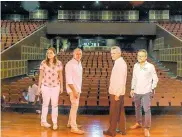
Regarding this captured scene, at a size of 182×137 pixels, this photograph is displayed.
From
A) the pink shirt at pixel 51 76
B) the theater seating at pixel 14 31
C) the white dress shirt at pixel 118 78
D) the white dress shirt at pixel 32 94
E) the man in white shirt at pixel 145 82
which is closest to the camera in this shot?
the white dress shirt at pixel 118 78

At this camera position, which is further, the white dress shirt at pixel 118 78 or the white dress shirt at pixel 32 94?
the white dress shirt at pixel 32 94

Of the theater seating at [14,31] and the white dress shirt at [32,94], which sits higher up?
the theater seating at [14,31]

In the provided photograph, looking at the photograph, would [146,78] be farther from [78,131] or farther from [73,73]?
[78,131]

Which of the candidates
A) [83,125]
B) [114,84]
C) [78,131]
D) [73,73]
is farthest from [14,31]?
[114,84]

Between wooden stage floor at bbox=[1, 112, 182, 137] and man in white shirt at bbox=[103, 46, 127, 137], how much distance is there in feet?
0.47

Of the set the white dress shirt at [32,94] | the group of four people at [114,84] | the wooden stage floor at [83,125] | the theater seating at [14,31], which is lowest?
the wooden stage floor at [83,125]

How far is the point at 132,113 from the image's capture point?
4.97 m

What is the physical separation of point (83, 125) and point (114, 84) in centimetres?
98

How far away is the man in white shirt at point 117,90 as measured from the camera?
11.5 ft

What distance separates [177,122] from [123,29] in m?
13.2

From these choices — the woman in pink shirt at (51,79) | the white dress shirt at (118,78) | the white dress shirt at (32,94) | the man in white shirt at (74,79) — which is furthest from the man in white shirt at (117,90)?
the white dress shirt at (32,94)

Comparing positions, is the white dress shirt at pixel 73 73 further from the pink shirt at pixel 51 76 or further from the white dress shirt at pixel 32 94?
the white dress shirt at pixel 32 94

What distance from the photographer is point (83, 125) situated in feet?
13.7

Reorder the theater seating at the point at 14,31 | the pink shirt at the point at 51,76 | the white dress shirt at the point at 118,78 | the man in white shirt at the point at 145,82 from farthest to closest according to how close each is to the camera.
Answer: the theater seating at the point at 14,31 < the pink shirt at the point at 51,76 < the man in white shirt at the point at 145,82 < the white dress shirt at the point at 118,78
